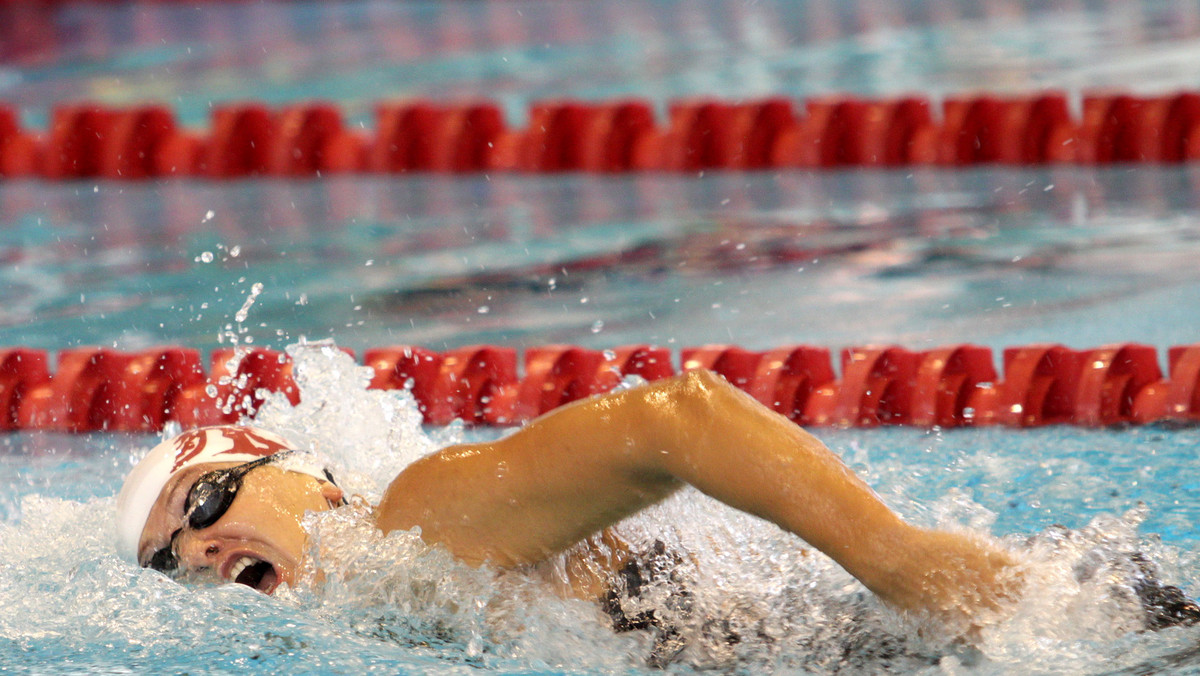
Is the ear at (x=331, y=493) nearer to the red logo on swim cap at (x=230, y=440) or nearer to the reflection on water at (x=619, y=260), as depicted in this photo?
the red logo on swim cap at (x=230, y=440)

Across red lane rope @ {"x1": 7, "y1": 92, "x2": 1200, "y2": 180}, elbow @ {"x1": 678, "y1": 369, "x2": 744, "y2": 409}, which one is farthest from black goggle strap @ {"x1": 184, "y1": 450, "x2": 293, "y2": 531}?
red lane rope @ {"x1": 7, "y1": 92, "x2": 1200, "y2": 180}

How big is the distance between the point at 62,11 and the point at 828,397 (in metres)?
9.19

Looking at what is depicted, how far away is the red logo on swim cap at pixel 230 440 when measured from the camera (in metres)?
2.00

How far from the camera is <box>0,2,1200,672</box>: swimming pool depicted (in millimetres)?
1949

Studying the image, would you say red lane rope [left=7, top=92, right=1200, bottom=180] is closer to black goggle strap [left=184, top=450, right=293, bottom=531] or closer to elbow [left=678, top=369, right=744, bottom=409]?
black goggle strap [left=184, top=450, right=293, bottom=531]

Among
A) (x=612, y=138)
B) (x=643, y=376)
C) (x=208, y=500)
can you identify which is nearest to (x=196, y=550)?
(x=208, y=500)

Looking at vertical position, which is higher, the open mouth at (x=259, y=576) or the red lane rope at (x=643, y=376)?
the red lane rope at (x=643, y=376)

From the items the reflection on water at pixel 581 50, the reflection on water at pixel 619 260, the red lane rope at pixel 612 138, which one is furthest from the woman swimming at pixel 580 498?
the reflection on water at pixel 581 50

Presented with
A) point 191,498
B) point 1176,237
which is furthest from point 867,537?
point 1176,237

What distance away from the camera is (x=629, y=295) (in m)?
4.34

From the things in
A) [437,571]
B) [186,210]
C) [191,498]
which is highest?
[186,210]

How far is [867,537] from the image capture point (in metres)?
1.63

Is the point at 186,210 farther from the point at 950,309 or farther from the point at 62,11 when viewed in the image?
the point at 62,11

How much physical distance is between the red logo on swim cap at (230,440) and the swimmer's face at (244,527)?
1.3 inches
